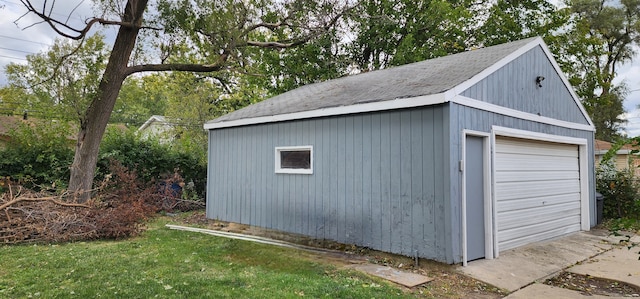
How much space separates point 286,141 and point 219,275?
3.14m

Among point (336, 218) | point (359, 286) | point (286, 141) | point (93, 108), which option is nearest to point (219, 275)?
point (359, 286)

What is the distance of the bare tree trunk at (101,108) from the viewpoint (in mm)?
7863

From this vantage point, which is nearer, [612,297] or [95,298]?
[95,298]

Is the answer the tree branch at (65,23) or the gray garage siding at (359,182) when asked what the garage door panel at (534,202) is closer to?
the gray garage siding at (359,182)

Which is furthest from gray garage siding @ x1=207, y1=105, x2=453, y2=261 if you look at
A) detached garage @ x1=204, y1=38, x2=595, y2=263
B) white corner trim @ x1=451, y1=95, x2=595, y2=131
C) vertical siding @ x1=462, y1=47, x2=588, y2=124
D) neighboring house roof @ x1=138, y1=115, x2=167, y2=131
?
neighboring house roof @ x1=138, y1=115, x2=167, y2=131

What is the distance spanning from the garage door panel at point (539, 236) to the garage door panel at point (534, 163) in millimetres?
1144

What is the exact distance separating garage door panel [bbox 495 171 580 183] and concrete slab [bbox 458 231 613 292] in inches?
43.6

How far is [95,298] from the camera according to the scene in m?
3.45

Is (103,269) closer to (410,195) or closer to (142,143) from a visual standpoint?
(410,195)

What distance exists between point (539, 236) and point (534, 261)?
63.6 inches

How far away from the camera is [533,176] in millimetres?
6586

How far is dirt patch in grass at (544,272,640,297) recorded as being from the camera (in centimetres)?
425

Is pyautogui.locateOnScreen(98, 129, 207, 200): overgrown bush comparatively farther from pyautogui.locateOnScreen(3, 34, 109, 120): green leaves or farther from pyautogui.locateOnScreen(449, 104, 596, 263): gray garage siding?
pyautogui.locateOnScreen(449, 104, 596, 263): gray garage siding

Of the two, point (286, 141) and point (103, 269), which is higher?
point (286, 141)
